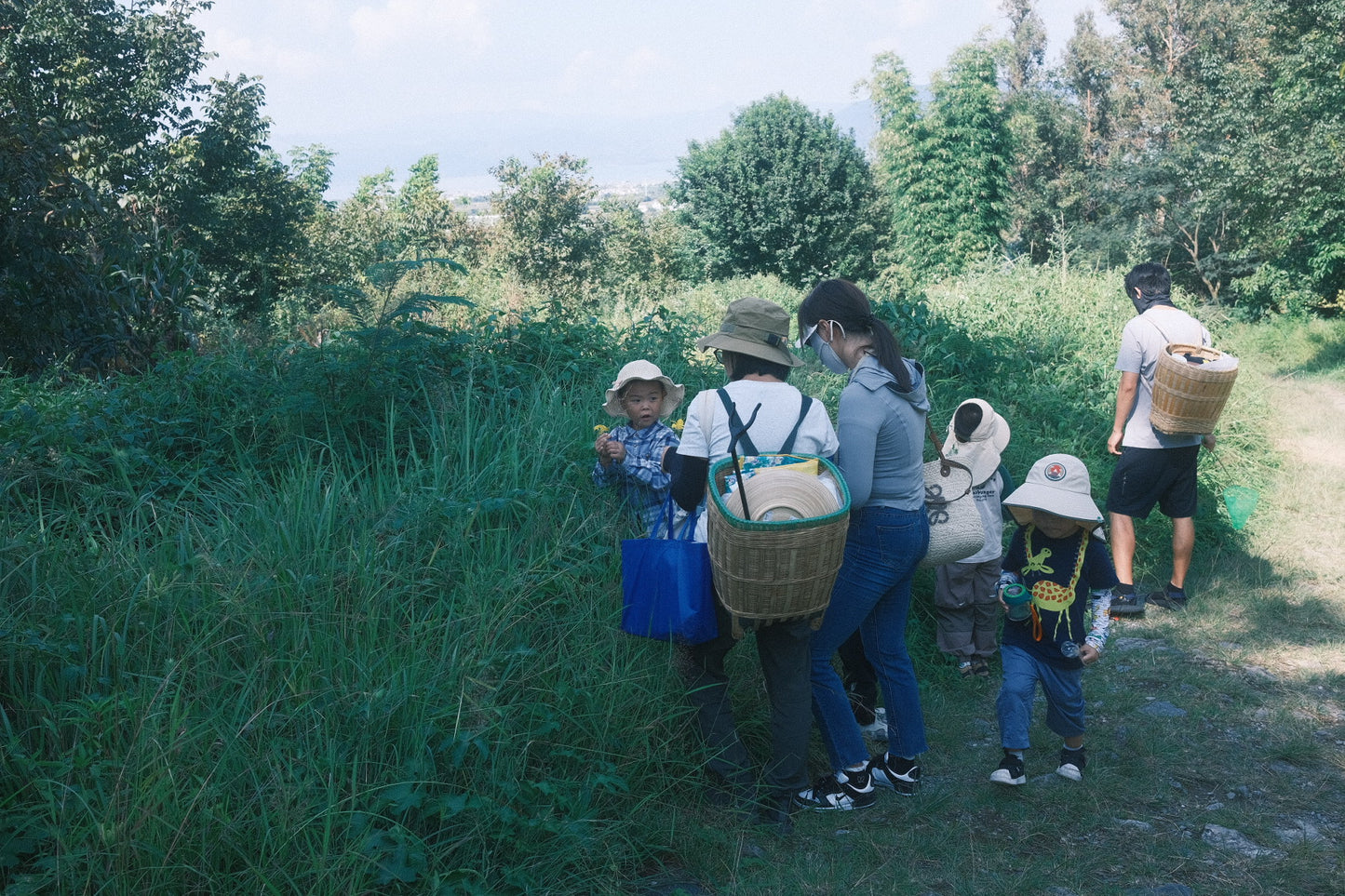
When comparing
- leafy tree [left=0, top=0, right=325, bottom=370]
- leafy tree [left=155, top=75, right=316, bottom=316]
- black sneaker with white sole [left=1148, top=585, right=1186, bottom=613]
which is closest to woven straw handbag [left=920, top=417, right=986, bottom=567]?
black sneaker with white sole [left=1148, top=585, right=1186, bottom=613]

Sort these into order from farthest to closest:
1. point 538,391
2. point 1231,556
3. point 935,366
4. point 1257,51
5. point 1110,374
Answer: point 1257,51, point 1110,374, point 935,366, point 1231,556, point 538,391

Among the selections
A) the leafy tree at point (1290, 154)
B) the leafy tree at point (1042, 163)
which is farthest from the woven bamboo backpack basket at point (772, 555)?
the leafy tree at point (1042, 163)

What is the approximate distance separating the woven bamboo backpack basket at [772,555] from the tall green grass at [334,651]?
75cm

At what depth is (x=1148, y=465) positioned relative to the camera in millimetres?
6102

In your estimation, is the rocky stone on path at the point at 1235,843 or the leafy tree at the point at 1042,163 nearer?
the rocky stone on path at the point at 1235,843

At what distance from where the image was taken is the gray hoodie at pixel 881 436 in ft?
11.8

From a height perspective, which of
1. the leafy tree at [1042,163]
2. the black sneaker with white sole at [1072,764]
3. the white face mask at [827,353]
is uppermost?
the leafy tree at [1042,163]

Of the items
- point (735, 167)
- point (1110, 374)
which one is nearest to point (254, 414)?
point (1110, 374)

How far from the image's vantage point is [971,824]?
3.74 metres

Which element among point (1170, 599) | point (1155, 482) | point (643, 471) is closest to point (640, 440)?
point (643, 471)

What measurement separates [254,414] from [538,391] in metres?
1.47

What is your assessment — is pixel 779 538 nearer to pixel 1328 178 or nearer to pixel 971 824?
pixel 971 824

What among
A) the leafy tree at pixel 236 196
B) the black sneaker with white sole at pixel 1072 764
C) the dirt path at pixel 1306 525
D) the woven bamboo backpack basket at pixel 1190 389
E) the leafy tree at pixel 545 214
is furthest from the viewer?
the leafy tree at pixel 545 214

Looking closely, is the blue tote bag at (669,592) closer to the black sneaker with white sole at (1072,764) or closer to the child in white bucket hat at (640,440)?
the child in white bucket hat at (640,440)
